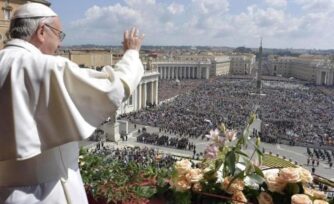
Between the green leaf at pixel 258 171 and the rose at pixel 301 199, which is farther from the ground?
the green leaf at pixel 258 171

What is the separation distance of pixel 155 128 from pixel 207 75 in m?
83.7

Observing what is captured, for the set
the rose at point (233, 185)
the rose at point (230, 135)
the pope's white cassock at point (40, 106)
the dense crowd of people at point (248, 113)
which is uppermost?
the pope's white cassock at point (40, 106)

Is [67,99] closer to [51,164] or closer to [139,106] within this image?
[51,164]

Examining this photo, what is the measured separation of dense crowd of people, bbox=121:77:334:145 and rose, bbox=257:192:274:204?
25003mm

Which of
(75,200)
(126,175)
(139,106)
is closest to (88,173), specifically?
(126,175)

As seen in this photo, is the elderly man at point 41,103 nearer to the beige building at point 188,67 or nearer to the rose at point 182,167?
the rose at point 182,167

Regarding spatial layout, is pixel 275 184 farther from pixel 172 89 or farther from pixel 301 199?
pixel 172 89

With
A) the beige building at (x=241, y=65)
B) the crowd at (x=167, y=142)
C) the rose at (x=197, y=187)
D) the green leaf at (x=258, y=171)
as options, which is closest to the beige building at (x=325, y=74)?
the beige building at (x=241, y=65)

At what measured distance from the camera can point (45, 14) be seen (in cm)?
249

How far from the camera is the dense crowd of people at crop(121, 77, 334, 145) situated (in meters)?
38.5

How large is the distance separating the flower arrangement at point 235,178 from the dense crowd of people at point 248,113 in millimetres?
24701

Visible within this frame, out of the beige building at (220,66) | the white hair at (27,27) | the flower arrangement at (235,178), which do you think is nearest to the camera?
the white hair at (27,27)

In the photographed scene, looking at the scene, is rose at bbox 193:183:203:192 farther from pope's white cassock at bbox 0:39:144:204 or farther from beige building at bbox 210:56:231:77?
beige building at bbox 210:56:231:77

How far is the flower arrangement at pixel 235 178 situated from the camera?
317cm
